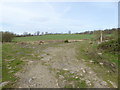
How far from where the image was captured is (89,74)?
4.36m


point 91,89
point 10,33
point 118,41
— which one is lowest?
point 91,89

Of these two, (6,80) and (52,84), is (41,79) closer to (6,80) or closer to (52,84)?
(52,84)

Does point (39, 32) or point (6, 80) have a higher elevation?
point (39, 32)

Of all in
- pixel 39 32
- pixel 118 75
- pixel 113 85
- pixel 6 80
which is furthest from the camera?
pixel 39 32

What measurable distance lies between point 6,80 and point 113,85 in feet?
12.7

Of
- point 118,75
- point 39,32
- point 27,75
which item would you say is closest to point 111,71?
point 118,75

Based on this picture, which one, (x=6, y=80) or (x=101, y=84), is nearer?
(x=101, y=84)

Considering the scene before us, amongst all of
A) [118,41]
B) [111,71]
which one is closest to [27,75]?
[111,71]

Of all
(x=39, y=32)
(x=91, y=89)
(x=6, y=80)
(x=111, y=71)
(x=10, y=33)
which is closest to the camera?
(x=91, y=89)

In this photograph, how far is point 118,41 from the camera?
316 inches

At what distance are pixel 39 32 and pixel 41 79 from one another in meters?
44.3

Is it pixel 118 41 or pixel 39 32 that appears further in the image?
pixel 39 32

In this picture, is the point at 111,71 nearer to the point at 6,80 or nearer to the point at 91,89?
the point at 91,89

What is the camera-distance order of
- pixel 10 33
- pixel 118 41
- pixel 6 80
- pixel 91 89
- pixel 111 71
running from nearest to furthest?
pixel 91 89 → pixel 6 80 → pixel 111 71 → pixel 118 41 → pixel 10 33
